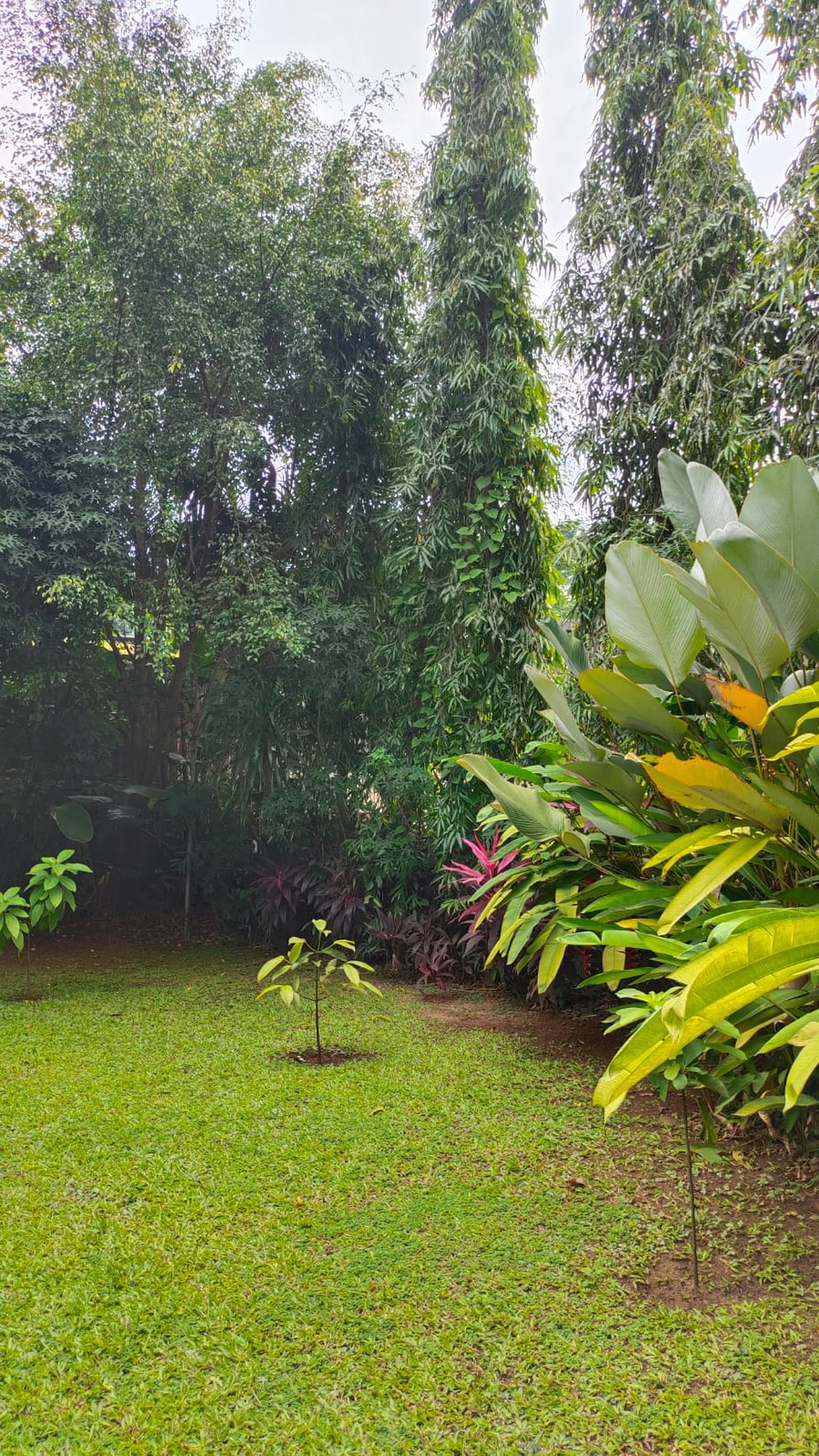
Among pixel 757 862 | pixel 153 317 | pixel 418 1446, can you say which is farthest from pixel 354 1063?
pixel 153 317

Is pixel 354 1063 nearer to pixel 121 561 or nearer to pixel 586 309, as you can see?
pixel 121 561

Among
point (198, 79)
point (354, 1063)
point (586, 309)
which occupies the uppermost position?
point (198, 79)

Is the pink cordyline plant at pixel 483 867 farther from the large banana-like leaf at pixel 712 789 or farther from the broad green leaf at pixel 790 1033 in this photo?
the broad green leaf at pixel 790 1033

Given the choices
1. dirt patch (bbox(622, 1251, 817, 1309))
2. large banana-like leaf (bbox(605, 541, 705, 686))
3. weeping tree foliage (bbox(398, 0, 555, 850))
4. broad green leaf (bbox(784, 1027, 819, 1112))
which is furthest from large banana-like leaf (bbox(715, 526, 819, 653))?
weeping tree foliage (bbox(398, 0, 555, 850))

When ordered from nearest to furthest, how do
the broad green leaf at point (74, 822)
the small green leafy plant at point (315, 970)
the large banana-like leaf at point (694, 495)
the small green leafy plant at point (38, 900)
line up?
1. the large banana-like leaf at point (694, 495)
2. the small green leafy plant at point (315, 970)
3. the small green leafy plant at point (38, 900)
4. the broad green leaf at point (74, 822)

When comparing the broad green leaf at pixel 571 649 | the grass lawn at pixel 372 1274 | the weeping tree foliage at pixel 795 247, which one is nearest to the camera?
the grass lawn at pixel 372 1274

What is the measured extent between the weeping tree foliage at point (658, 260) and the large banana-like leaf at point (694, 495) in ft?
2.76

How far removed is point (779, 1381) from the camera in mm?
1269

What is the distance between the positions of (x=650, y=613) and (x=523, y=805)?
23.0 inches

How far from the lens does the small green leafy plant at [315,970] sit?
8.57 feet

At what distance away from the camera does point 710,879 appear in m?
1.67

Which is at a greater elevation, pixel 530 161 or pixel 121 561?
pixel 530 161

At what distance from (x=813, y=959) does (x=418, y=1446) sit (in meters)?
0.87

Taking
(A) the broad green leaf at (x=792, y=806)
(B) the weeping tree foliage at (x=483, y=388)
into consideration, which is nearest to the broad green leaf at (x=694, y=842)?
(A) the broad green leaf at (x=792, y=806)
